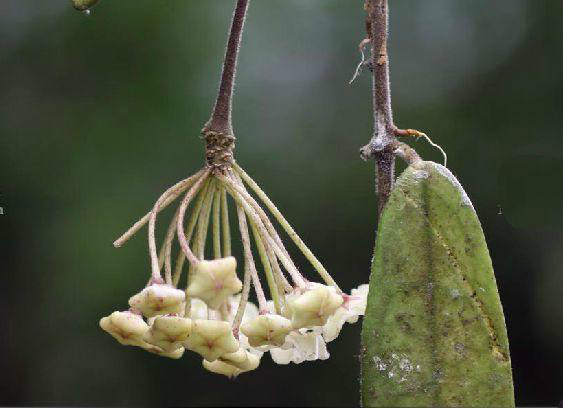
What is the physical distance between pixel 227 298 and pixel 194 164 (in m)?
3.10

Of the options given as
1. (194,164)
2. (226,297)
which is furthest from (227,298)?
(194,164)

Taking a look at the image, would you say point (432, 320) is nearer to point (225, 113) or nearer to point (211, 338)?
point (211, 338)

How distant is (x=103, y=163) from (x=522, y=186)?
1.83 metres

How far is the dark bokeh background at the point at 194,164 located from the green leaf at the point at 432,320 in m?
3.00

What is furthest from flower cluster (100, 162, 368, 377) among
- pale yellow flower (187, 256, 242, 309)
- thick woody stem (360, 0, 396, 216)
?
thick woody stem (360, 0, 396, 216)

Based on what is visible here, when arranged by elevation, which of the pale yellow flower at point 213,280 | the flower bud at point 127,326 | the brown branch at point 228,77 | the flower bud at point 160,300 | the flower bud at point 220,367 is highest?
the brown branch at point 228,77

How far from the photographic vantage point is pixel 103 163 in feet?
13.5

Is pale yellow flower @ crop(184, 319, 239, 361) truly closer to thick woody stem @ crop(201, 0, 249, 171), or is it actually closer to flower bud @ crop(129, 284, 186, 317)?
flower bud @ crop(129, 284, 186, 317)

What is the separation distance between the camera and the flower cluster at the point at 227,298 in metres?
1.05

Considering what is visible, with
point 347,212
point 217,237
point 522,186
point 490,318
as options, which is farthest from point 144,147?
point 490,318

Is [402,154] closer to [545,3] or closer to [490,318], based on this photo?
[490,318]

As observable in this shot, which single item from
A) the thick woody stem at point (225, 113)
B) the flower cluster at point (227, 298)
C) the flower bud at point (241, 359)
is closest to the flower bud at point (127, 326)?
the flower cluster at point (227, 298)

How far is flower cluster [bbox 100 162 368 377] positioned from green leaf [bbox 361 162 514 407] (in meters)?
0.10

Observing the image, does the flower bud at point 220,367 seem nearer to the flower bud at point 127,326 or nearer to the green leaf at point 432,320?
the flower bud at point 127,326
